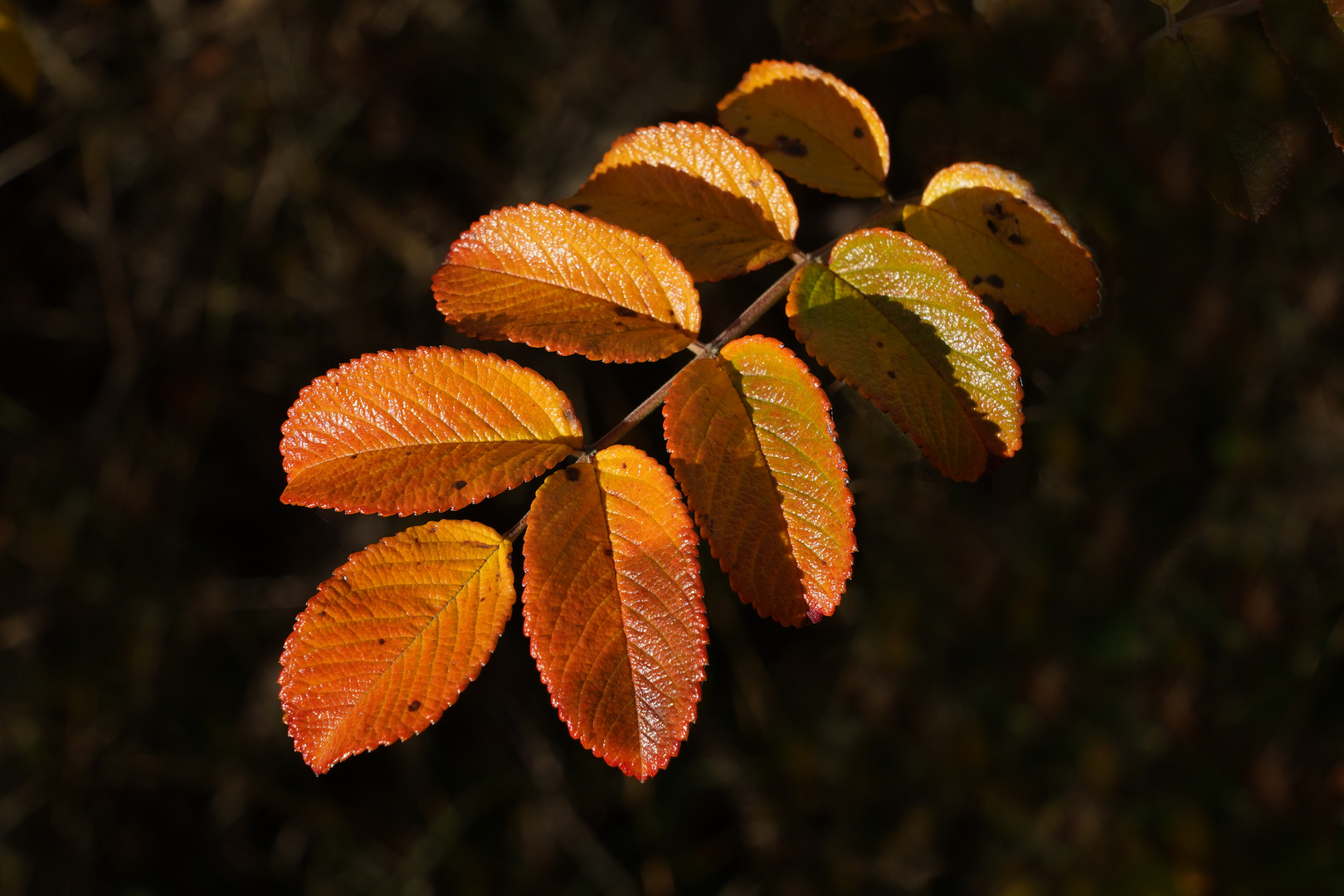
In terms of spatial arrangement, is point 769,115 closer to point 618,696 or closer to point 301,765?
point 618,696

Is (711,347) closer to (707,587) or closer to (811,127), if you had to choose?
(811,127)

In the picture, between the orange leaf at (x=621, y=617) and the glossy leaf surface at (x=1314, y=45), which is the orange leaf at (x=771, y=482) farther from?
the glossy leaf surface at (x=1314, y=45)

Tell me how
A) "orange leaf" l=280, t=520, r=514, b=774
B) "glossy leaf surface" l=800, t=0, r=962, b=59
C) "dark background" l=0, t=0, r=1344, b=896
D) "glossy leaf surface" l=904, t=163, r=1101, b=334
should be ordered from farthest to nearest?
"dark background" l=0, t=0, r=1344, b=896
"glossy leaf surface" l=800, t=0, r=962, b=59
"glossy leaf surface" l=904, t=163, r=1101, b=334
"orange leaf" l=280, t=520, r=514, b=774

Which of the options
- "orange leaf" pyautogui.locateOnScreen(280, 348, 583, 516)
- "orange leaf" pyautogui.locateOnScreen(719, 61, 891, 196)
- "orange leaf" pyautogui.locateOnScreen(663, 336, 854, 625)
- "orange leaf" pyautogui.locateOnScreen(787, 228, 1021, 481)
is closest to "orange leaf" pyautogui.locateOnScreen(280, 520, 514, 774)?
"orange leaf" pyautogui.locateOnScreen(280, 348, 583, 516)

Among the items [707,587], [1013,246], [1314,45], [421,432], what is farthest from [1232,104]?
[707,587]

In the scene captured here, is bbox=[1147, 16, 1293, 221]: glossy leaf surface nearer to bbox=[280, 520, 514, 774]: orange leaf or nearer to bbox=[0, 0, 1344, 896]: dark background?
bbox=[280, 520, 514, 774]: orange leaf

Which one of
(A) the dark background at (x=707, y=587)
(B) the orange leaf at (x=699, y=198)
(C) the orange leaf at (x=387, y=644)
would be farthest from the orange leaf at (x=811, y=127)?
(A) the dark background at (x=707, y=587)

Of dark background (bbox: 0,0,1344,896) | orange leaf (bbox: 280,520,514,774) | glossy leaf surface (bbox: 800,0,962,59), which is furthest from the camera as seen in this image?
dark background (bbox: 0,0,1344,896)
